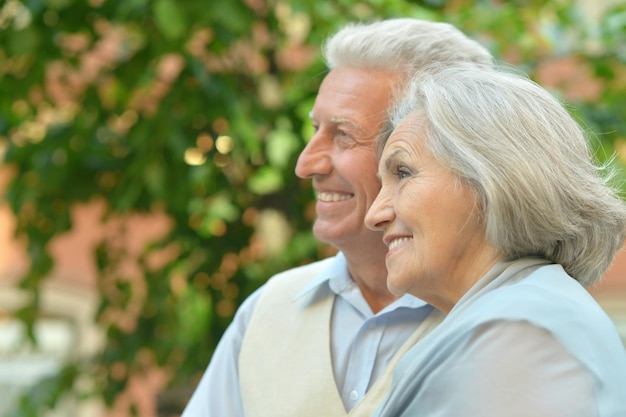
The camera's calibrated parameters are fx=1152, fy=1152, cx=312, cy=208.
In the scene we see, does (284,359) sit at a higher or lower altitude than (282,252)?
higher

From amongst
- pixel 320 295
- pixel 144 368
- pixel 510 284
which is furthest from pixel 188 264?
pixel 510 284

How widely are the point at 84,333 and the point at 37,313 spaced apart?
15.5 feet

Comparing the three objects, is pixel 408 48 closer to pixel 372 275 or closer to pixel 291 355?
pixel 372 275

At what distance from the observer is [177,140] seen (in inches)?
147

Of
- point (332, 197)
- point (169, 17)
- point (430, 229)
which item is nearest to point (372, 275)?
point (332, 197)

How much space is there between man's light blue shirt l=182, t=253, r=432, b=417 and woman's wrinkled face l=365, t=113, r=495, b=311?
354 mm

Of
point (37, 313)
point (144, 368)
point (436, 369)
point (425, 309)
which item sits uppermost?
point (436, 369)

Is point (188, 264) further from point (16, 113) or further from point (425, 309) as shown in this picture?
point (425, 309)

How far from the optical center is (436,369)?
1573 millimetres

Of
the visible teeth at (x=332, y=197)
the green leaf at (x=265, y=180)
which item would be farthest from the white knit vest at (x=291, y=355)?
the green leaf at (x=265, y=180)

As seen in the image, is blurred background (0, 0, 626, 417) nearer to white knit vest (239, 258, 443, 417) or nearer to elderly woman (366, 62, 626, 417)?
white knit vest (239, 258, 443, 417)

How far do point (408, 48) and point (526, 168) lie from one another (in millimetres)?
691

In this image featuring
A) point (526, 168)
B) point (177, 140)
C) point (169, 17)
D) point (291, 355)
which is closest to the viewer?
point (526, 168)

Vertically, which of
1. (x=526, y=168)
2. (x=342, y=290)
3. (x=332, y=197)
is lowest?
(x=342, y=290)
